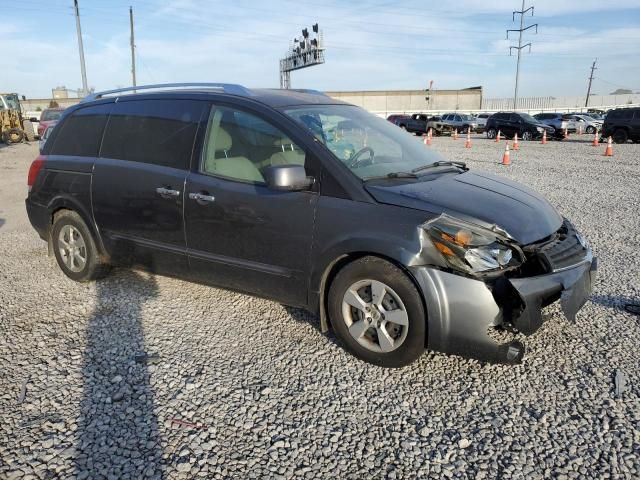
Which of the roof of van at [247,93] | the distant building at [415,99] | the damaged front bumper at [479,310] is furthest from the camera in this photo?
the distant building at [415,99]

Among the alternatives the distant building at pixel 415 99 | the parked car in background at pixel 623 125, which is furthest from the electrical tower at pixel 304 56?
the parked car in background at pixel 623 125

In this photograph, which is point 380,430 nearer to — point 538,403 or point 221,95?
point 538,403

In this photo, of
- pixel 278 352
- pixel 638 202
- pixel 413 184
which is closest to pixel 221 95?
pixel 413 184

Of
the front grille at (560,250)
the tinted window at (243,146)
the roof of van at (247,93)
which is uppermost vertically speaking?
the roof of van at (247,93)

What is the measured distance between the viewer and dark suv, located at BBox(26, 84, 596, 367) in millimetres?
3025

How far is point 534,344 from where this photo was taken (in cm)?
356

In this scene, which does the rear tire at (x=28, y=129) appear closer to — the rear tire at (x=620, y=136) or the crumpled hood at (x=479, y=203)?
the crumpled hood at (x=479, y=203)

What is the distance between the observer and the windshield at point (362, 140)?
3.58 meters

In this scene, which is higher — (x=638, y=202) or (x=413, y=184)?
(x=413, y=184)

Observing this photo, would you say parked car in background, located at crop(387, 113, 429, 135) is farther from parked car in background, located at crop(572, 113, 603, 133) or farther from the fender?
the fender

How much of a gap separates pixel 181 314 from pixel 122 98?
208cm

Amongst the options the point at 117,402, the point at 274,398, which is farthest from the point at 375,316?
the point at 117,402

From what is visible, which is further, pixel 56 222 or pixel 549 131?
pixel 549 131

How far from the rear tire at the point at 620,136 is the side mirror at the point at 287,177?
25.1 meters
